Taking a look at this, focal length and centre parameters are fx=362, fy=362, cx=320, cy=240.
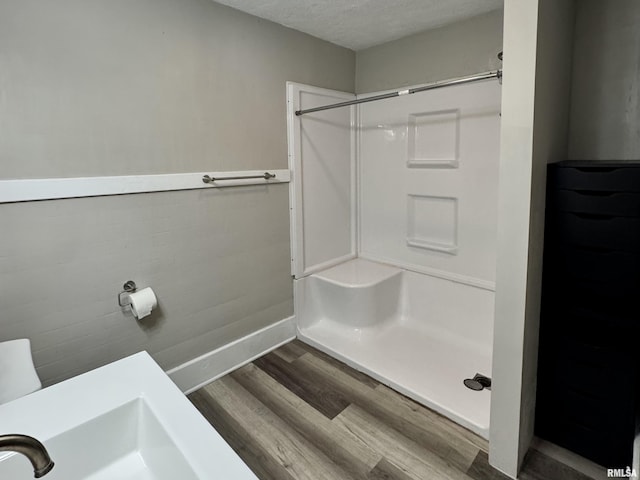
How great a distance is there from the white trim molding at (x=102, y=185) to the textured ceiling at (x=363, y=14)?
0.94 metres

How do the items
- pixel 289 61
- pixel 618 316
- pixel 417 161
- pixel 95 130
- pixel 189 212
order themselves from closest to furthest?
pixel 618 316, pixel 95 130, pixel 189 212, pixel 289 61, pixel 417 161

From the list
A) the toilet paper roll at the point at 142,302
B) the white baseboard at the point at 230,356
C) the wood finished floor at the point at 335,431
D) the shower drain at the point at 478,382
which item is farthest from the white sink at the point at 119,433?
the shower drain at the point at 478,382

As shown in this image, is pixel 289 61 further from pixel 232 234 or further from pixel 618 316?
pixel 618 316

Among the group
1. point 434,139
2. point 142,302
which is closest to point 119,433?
point 142,302

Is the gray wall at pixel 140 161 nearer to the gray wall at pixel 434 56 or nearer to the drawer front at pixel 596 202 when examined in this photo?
the gray wall at pixel 434 56

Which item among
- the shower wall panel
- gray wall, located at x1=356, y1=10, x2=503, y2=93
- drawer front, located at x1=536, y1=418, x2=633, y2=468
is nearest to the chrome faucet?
drawer front, located at x1=536, y1=418, x2=633, y2=468

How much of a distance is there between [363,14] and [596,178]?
157 centimetres

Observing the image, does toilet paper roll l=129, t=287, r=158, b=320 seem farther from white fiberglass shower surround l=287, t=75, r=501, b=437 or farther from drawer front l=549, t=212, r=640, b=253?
drawer front l=549, t=212, r=640, b=253

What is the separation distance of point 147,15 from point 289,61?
92cm

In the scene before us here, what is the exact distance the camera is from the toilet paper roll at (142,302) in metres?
1.78

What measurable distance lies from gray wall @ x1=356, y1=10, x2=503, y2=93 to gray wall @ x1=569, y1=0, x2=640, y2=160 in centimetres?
50

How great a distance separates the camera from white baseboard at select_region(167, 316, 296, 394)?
7.00 feet

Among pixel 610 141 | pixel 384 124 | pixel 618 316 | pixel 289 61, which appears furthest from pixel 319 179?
pixel 618 316

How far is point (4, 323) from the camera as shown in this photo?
4.90 feet
